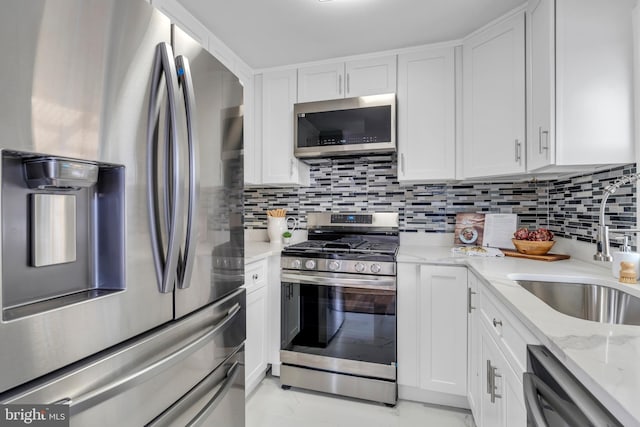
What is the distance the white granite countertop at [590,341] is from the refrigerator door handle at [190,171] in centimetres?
99

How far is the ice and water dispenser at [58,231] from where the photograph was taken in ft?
2.02

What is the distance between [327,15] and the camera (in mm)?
1839

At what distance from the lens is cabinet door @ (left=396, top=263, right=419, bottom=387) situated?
1943 mm

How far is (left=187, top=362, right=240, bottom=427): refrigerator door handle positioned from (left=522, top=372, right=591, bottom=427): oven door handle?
3.20ft

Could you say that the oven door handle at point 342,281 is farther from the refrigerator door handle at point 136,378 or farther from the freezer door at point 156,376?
the refrigerator door handle at point 136,378

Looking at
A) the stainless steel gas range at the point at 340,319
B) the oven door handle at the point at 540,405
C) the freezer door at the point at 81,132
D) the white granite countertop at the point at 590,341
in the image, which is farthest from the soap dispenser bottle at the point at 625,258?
the freezer door at the point at 81,132

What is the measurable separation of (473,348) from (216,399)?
1.37 metres

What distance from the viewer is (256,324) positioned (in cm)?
205

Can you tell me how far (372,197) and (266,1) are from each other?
1532 mm

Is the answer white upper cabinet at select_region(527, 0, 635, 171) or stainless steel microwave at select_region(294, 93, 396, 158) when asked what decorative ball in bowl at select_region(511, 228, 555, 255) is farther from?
stainless steel microwave at select_region(294, 93, 396, 158)

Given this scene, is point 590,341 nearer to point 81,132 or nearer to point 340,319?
point 81,132

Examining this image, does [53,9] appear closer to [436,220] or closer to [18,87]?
[18,87]

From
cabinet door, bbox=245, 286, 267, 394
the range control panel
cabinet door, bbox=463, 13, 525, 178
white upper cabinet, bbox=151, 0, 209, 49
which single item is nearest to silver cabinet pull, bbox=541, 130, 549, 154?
cabinet door, bbox=463, 13, 525, 178

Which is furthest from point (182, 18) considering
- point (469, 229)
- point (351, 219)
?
point (469, 229)
